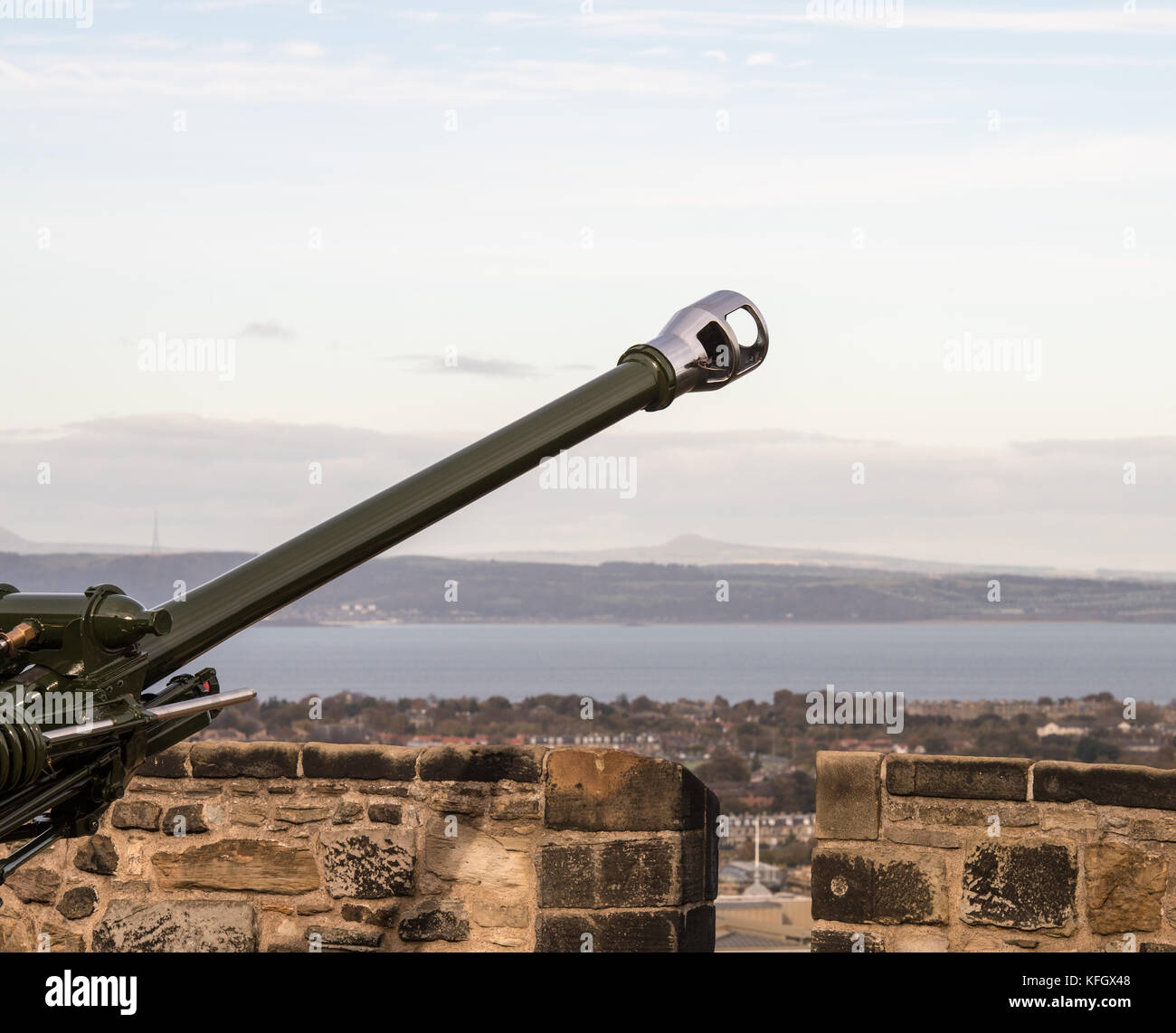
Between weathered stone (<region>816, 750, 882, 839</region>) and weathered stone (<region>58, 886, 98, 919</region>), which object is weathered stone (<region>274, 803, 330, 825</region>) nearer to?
weathered stone (<region>58, 886, 98, 919</region>)

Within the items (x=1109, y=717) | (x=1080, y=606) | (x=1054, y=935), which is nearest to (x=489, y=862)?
(x=1054, y=935)

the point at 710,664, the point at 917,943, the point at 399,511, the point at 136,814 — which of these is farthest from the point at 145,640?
the point at 710,664

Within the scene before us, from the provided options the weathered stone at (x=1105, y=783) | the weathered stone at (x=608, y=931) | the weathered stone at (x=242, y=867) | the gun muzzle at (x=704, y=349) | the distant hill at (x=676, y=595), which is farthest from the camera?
the distant hill at (x=676, y=595)

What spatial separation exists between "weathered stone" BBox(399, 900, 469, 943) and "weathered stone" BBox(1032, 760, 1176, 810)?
6.46ft

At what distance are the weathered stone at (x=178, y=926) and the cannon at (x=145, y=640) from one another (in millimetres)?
2468

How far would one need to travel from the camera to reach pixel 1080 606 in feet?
168

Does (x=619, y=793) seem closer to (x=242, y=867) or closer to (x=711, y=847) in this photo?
(x=711, y=847)

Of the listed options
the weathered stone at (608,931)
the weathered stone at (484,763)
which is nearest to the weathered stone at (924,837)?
the weathered stone at (608,931)

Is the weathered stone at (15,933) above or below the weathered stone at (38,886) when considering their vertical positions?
below

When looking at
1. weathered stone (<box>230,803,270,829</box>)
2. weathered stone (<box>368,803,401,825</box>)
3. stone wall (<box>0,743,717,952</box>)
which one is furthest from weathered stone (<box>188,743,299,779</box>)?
weathered stone (<box>368,803,401,825</box>)

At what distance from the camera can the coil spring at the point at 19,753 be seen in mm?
1966

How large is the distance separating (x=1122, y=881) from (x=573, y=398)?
2.48 meters

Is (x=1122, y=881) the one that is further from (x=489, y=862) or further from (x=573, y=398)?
(x=573, y=398)

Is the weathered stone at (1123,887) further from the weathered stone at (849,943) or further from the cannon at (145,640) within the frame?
the cannon at (145,640)
